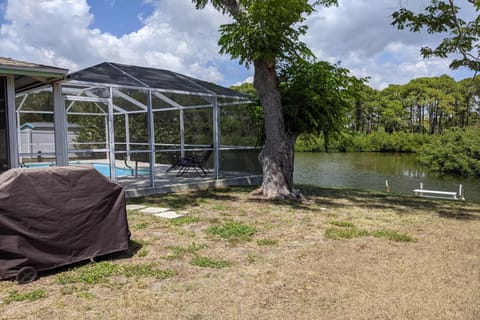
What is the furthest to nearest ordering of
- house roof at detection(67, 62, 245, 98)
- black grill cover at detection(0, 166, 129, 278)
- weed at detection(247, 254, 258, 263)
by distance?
house roof at detection(67, 62, 245, 98) < weed at detection(247, 254, 258, 263) < black grill cover at detection(0, 166, 129, 278)

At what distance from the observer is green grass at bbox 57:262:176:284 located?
136 inches

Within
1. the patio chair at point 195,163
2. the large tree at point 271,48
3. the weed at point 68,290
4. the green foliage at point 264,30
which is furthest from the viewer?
the patio chair at point 195,163

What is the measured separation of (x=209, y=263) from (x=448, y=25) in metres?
7.80

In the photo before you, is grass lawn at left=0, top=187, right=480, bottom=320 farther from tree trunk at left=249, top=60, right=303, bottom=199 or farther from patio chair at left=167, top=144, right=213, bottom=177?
patio chair at left=167, top=144, right=213, bottom=177

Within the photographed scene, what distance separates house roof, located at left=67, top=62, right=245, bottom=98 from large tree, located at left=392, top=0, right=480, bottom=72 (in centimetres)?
452

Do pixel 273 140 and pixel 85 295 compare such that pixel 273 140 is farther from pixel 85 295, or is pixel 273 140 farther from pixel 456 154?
pixel 456 154

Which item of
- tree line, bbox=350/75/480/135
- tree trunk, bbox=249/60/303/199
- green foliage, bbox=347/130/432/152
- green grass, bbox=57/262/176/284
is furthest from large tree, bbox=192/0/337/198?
tree line, bbox=350/75/480/135

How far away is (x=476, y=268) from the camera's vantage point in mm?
3822

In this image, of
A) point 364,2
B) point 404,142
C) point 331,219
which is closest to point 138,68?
point 364,2

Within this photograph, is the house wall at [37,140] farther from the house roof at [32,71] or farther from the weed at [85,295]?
the weed at [85,295]

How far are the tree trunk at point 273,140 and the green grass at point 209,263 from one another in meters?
4.06

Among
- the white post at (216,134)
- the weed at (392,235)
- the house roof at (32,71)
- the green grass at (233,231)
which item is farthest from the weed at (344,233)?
the white post at (216,134)

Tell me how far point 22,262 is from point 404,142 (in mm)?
42452

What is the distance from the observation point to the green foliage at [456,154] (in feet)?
84.6
